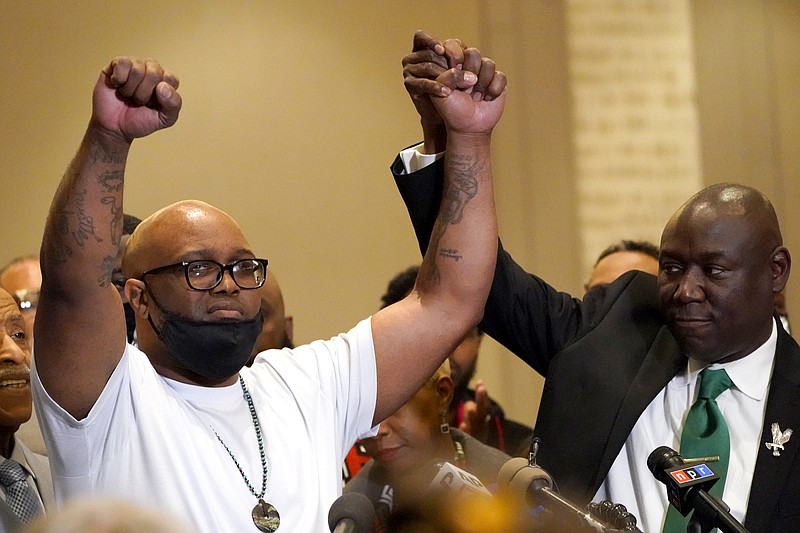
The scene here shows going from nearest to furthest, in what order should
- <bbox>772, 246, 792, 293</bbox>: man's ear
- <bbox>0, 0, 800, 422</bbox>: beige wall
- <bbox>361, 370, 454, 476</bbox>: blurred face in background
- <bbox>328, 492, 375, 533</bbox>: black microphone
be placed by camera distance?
<bbox>328, 492, 375, 533</bbox>: black microphone
<bbox>772, 246, 792, 293</bbox>: man's ear
<bbox>361, 370, 454, 476</bbox>: blurred face in background
<bbox>0, 0, 800, 422</bbox>: beige wall

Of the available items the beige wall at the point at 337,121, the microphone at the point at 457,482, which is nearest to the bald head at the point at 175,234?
the microphone at the point at 457,482

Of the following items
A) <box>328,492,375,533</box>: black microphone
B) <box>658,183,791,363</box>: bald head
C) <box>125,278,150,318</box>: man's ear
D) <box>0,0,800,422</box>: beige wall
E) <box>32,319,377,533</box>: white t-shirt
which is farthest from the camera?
<box>0,0,800,422</box>: beige wall

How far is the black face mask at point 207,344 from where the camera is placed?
2.38 m

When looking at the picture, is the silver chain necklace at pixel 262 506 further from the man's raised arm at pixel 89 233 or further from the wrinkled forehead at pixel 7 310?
the wrinkled forehead at pixel 7 310

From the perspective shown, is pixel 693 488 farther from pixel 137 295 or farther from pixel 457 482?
pixel 137 295

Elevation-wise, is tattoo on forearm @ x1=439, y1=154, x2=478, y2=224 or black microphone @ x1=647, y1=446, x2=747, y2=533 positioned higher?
tattoo on forearm @ x1=439, y1=154, x2=478, y2=224

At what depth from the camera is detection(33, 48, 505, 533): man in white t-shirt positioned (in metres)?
2.06

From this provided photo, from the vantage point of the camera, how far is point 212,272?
2.44m

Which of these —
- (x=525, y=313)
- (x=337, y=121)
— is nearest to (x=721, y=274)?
(x=525, y=313)

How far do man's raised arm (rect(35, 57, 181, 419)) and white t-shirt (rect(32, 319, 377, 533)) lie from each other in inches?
3.1

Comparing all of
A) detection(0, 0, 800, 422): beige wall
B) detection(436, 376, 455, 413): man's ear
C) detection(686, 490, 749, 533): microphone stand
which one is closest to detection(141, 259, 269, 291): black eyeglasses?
detection(686, 490, 749, 533): microphone stand

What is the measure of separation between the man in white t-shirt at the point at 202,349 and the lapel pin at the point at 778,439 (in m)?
0.68

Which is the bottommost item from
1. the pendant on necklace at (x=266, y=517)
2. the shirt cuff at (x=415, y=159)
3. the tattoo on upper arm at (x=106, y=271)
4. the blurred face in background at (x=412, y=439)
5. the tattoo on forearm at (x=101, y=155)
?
the blurred face in background at (x=412, y=439)

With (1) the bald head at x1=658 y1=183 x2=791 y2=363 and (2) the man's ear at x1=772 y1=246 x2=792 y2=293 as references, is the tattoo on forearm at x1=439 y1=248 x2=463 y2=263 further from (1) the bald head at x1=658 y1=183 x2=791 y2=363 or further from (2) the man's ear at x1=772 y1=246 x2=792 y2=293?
(2) the man's ear at x1=772 y1=246 x2=792 y2=293
